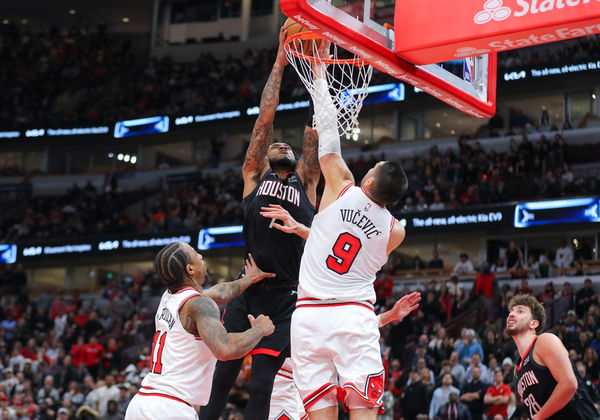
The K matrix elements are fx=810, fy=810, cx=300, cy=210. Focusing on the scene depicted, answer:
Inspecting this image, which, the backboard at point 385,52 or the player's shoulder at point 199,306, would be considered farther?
the backboard at point 385,52

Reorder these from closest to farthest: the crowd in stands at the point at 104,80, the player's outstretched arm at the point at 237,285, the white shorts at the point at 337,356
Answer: the white shorts at the point at 337,356, the player's outstretched arm at the point at 237,285, the crowd in stands at the point at 104,80

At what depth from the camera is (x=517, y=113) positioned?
2683cm

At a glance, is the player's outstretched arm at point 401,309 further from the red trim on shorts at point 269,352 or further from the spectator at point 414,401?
the spectator at point 414,401

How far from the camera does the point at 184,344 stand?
4.84 m

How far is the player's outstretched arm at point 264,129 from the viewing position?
6.18m

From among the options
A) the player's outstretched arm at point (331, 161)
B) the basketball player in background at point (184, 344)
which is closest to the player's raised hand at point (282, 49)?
the player's outstretched arm at point (331, 161)

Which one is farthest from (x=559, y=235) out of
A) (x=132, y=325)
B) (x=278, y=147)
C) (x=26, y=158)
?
(x=26, y=158)

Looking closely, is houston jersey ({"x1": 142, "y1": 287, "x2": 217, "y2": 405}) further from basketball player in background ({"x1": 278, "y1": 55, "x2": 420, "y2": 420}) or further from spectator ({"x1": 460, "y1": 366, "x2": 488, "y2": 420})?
spectator ({"x1": 460, "y1": 366, "x2": 488, "y2": 420})

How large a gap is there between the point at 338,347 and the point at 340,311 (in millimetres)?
220

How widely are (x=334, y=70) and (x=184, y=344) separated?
8.84 ft

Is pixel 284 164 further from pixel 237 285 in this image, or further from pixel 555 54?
pixel 555 54

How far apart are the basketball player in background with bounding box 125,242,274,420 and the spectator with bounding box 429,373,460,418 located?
25.3ft

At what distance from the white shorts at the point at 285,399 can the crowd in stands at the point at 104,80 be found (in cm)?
2275

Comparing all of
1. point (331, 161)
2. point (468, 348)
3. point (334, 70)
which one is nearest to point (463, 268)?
point (468, 348)
